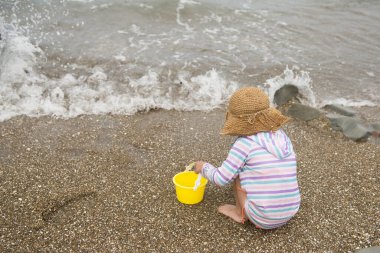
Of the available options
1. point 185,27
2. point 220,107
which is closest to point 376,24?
point 185,27

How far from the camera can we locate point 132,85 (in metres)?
6.82

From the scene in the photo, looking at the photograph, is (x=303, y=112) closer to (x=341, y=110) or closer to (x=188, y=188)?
(x=341, y=110)

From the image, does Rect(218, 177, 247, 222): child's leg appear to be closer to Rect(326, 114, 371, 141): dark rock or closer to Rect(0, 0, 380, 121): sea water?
Rect(326, 114, 371, 141): dark rock

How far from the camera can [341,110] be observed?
6.12m

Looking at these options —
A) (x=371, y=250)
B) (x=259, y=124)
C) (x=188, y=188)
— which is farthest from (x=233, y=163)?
(x=371, y=250)

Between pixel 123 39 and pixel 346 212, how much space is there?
249 inches

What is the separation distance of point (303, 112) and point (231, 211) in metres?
2.67

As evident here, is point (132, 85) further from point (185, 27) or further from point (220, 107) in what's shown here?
point (185, 27)

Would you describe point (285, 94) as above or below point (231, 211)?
below

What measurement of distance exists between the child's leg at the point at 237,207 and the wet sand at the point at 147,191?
0.06m

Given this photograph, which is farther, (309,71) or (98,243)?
(309,71)

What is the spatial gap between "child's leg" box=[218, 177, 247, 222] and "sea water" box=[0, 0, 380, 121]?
263cm

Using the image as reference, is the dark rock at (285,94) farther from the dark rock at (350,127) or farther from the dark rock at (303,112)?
the dark rock at (350,127)

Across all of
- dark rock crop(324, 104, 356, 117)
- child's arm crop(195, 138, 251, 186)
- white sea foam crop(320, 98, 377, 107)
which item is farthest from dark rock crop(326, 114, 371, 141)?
child's arm crop(195, 138, 251, 186)
